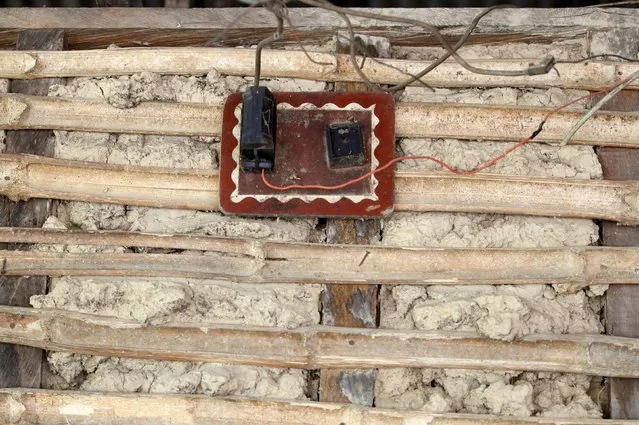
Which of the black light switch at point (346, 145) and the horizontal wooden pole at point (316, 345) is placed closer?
the horizontal wooden pole at point (316, 345)

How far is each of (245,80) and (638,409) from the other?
171cm

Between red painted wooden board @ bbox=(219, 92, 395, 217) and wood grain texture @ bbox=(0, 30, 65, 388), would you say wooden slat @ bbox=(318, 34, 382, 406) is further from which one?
wood grain texture @ bbox=(0, 30, 65, 388)

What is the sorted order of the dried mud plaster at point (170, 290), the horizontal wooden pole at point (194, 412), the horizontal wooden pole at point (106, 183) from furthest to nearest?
1. the horizontal wooden pole at point (106, 183)
2. the dried mud plaster at point (170, 290)
3. the horizontal wooden pole at point (194, 412)

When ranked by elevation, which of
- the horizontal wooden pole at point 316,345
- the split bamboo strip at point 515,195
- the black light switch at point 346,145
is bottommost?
the horizontal wooden pole at point 316,345

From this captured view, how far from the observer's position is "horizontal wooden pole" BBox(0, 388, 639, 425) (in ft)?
7.00

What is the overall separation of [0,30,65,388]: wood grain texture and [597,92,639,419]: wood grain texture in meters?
1.87

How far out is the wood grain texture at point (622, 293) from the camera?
2.21m

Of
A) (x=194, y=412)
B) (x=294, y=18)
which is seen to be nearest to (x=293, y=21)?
(x=294, y=18)

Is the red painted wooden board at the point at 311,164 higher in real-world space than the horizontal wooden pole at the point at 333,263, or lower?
higher

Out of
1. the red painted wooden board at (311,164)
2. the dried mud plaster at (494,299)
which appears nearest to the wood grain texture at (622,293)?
the dried mud plaster at (494,299)

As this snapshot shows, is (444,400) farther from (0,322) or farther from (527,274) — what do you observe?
(0,322)

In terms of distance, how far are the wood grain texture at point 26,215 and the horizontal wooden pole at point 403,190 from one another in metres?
0.06

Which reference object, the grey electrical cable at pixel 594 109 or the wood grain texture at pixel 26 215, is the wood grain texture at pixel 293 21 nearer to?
the wood grain texture at pixel 26 215

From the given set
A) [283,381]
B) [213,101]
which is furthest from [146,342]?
[213,101]
